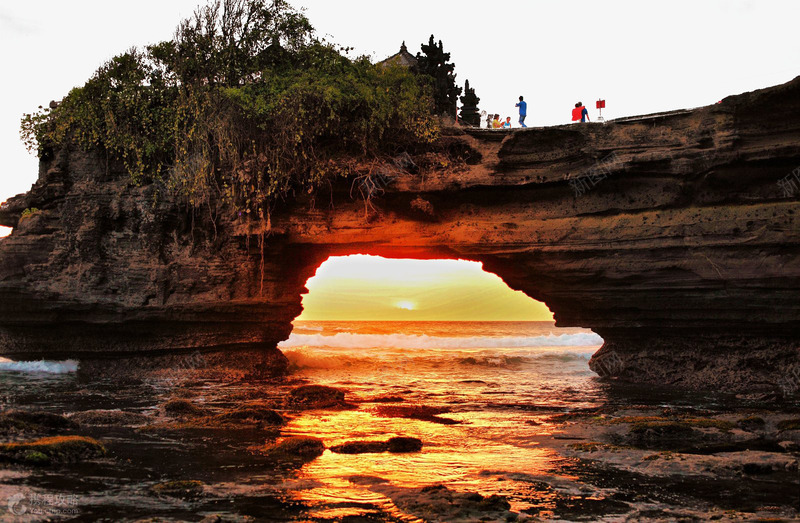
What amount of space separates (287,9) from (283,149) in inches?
160

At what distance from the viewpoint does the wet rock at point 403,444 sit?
22.8ft

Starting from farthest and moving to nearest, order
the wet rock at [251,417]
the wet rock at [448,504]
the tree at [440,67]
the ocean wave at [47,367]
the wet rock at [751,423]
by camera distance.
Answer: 1. the tree at [440,67]
2. the ocean wave at [47,367]
3. the wet rock at [251,417]
4. the wet rock at [751,423]
5. the wet rock at [448,504]

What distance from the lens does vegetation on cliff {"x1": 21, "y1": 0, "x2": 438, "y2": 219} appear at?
13.7 metres

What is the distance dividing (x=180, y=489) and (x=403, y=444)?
2656 mm

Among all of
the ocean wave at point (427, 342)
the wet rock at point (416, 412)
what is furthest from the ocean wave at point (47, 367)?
the ocean wave at point (427, 342)

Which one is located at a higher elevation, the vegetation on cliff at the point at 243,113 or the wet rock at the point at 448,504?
the vegetation on cliff at the point at 243,113

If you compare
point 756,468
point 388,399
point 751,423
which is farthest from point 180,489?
point 751,423

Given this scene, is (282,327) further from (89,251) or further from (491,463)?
(491,463)

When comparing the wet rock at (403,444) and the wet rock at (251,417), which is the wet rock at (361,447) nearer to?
the wet rock at (403,444)

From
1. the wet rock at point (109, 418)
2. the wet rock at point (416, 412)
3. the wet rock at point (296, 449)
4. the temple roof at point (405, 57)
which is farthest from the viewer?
the temple roof at point (405, 57)

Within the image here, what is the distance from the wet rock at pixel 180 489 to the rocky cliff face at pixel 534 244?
369 inches

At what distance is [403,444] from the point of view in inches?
277

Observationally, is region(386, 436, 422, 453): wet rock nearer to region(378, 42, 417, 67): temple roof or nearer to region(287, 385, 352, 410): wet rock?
region(287, 385, 352, 410): wet rock

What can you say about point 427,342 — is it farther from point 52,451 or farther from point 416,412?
point 52,451
